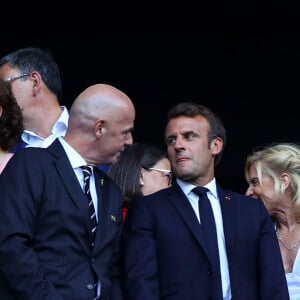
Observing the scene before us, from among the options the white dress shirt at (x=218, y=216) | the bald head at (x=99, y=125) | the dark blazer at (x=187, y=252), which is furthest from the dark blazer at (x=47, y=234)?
the white dress shirt at (x=218, y=216)

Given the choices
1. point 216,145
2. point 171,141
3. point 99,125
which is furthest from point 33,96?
point 99,125

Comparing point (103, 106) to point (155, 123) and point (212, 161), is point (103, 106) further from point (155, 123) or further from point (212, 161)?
point (155, 123)

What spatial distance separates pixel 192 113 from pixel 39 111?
0.90 m

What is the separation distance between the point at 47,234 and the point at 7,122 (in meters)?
0.51

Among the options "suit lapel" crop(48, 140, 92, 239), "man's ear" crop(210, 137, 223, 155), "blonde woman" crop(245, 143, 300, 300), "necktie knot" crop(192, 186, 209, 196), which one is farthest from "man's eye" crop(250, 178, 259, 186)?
"suit lapel" crop(48, 140, 92, 239)

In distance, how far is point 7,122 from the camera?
3643 millimetres

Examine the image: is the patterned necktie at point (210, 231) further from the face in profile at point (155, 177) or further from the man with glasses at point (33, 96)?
the man with glasses at point (33, 96)

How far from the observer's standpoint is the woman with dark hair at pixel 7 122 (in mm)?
3611

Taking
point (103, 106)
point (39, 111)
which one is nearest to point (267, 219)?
point (103, 106)

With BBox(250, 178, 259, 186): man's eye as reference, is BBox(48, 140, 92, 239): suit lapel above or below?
above

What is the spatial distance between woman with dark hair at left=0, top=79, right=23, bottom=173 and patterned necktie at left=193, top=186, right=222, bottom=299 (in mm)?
867

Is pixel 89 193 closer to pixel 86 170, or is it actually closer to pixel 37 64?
pixel 86 170

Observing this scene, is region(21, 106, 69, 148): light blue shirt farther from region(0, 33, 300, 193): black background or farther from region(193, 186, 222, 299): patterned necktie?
region(0, 33, 300, 193): black background

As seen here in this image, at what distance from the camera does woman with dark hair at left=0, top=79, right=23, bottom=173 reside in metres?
3.61
